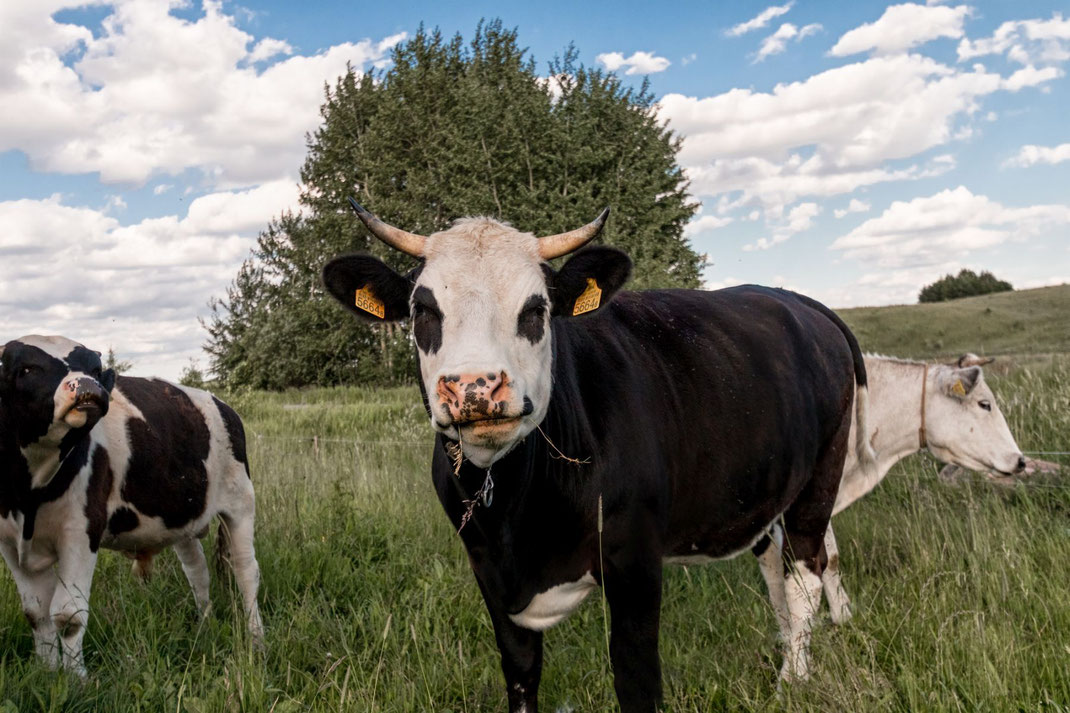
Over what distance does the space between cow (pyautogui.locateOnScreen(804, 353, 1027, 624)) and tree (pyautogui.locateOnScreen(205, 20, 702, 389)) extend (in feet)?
64.3

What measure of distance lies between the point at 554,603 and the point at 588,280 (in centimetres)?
129

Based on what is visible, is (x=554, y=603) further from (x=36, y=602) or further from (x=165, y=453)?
(x=165, y=453)

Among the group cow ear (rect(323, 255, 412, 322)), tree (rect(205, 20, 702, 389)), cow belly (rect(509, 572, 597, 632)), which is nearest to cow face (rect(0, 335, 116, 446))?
cow ear (rect(323, 255, 412, 322))

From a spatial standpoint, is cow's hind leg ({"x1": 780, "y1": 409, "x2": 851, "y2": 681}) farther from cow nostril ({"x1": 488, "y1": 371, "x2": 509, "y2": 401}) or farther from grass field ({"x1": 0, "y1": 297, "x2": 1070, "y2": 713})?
cow nostril ({"x1": 488, "y1": 371, "x2": 509, "y2": 401})

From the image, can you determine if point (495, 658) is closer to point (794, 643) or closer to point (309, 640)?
point (309, 640)

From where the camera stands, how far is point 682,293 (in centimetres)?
447

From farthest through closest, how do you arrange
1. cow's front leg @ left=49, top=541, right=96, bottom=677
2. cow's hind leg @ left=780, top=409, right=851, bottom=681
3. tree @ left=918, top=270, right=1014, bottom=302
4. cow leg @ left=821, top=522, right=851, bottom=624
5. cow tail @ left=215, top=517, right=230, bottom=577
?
1. tree @ left=918, top=270, right=1014, bottom=302
2. cow tail @ left=215, top=517, right=230, bottom=577
3. cow leg @ left=821, top=522, right=851, bottom=624
4. cow's hind leg @ left=780, top=409, right=851, bottom=681
5. cow's front leg @ left=49, top=541, right=96, bottom=677

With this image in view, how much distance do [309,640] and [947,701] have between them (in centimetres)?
298

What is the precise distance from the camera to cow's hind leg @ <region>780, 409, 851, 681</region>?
4324mm

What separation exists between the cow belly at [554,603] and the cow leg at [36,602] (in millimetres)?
2552

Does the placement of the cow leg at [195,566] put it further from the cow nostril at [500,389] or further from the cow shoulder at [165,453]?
the cow nostril at [500,389]

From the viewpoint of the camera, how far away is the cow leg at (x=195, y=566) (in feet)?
17.3

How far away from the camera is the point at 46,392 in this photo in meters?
4.21

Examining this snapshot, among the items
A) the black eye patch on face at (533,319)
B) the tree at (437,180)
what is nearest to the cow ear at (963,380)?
the black eye patch on face at (533,319)
